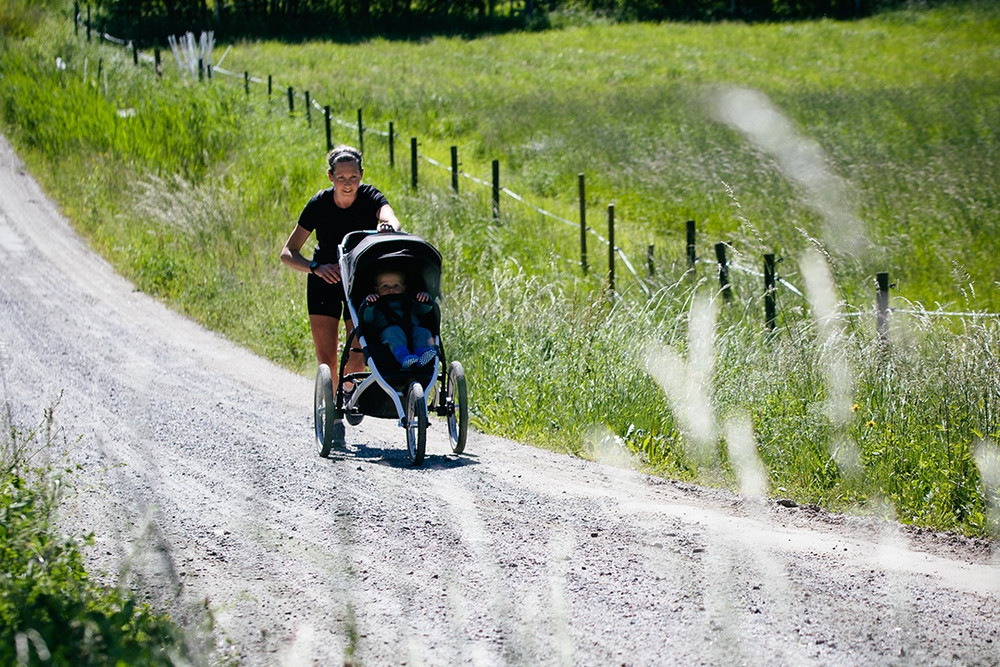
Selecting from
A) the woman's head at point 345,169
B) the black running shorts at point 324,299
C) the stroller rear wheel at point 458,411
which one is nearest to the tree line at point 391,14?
the black running shorts at point 324,299

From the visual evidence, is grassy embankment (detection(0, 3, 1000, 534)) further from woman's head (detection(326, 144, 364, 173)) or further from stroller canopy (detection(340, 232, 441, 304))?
woman's head (detection(326, 144, 364, 173))

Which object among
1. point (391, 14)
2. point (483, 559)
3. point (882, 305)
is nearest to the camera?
point (483, 559)

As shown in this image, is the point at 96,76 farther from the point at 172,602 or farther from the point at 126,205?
the point at 172,602

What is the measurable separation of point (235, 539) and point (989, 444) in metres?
4.15

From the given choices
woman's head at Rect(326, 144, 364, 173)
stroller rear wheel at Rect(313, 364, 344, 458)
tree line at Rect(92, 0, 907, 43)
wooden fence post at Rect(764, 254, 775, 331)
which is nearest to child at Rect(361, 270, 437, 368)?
stroller rear wheel at Rect(313, 364, 344, 458)

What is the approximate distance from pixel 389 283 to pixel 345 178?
3.08 ft

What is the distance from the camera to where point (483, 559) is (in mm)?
5117

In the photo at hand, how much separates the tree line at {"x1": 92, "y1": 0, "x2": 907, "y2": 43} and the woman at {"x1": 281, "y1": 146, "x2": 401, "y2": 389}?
137 feet

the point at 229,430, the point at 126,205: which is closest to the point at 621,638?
the point at 229,430

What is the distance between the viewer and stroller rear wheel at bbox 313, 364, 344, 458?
719 centimetres

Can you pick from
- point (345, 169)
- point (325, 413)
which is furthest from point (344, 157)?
point (325, 413)

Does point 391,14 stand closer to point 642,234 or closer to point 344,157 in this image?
point 642,234

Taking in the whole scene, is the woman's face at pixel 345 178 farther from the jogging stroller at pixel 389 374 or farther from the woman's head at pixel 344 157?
the jogging stroller at pixel 389 374

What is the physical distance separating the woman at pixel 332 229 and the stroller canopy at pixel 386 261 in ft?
0.98
